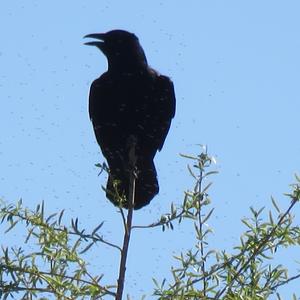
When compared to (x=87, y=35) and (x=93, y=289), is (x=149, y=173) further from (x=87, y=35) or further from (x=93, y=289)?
(x=93, y=289)

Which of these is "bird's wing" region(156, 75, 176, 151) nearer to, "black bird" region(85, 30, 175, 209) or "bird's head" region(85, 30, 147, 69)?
"black bird" region(85, 30, 175, 209)

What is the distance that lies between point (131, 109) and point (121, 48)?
0.70m

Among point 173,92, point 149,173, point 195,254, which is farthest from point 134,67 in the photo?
point 195,254

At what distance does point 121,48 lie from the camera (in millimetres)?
6109

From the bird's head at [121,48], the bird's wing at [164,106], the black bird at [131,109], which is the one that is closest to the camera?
the black bird at [131,109]

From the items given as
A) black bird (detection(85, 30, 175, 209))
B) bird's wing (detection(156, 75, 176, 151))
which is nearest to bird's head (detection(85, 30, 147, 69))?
black bird (detection(85, 30, 175, 209))

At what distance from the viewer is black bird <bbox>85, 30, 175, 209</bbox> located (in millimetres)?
5539

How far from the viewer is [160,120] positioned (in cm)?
580

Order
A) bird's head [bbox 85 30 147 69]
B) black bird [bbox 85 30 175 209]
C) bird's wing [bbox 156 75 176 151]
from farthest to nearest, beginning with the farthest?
bird's head [bbox 85 30 147 69]
bird's wing [bbox 156 75 176 151]
black bird [bbox 85 30 175 209]

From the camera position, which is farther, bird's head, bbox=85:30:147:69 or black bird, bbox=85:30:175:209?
bird's head, bbox=85:30:147:69

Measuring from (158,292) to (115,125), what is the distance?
2513 millimetres

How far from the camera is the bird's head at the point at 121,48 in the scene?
5.94 m

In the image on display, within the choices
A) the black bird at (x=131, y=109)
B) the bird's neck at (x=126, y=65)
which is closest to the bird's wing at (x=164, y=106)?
the black bird at (x=131, y=109)

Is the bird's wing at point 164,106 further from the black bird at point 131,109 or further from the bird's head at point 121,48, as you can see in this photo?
the bird's head at point 121,48
